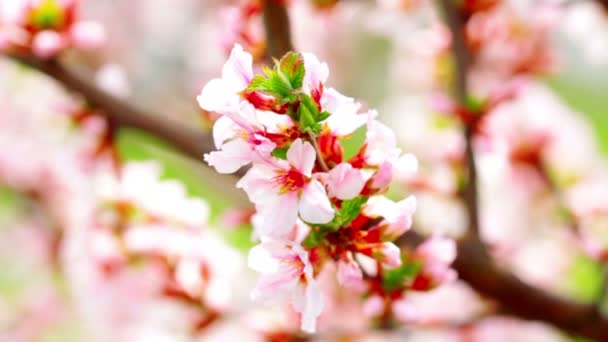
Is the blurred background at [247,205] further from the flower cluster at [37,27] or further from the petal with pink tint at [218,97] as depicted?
the petal with pink tint at [218,97]

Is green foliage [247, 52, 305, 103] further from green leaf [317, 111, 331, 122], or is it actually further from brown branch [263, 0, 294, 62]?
brown branch [263, 0, 294, 62]

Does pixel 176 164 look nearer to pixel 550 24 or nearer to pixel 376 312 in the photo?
pixel 550 24

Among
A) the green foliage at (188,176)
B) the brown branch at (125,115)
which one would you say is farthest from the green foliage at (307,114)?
the green foliage at (188,176)

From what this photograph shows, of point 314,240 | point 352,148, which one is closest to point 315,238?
point 314,240

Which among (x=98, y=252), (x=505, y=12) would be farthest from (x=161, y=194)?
(x=505, y=12)

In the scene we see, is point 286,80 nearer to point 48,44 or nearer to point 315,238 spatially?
point 315,238

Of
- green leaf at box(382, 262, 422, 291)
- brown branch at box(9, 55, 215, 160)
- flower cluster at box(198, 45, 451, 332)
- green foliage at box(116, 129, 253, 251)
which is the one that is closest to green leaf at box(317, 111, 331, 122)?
flower cluster at box(198, 45, 451, 332)
